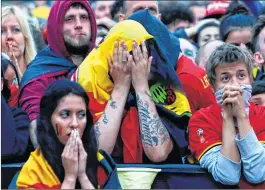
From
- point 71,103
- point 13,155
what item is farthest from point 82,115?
point 13,155

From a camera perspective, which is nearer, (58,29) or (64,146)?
(64,146)

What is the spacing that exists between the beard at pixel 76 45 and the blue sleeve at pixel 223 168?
5.47 feet

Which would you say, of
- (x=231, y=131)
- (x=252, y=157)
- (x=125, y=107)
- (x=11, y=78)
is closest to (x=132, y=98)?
(x=125, y=107)

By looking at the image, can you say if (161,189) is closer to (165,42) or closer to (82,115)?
(82,115)

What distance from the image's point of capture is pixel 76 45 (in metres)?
7.68

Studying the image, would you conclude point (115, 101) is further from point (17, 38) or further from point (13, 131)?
point (17, 38)

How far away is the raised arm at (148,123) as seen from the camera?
6.62 meters

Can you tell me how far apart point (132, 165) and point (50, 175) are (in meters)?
0.58

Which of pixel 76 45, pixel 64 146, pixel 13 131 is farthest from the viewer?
pixel 76 45

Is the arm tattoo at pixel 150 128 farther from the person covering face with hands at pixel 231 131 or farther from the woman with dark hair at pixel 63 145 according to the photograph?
the woman with dark hair at pixel 63 145

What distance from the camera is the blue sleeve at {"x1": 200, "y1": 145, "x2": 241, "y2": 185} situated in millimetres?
6355

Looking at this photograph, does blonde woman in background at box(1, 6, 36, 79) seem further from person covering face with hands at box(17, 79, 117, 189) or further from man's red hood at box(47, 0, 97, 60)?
person covering face with hands at box(17, 79, 117, 189)

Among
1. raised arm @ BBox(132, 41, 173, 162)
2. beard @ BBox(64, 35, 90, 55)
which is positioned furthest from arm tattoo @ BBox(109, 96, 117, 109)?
beard @ BBox(64, 35, 90, 55)

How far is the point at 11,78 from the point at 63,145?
4.85ft
